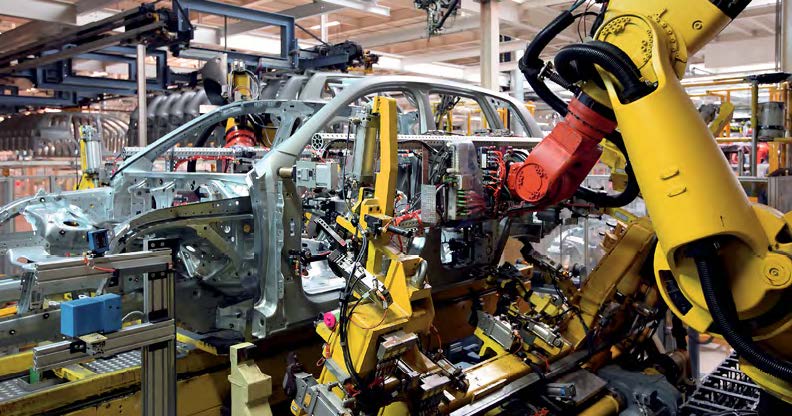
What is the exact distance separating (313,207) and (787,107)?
5.75 metres

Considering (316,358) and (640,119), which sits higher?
(640,119)

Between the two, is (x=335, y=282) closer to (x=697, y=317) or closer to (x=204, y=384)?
(x=204, y=384)

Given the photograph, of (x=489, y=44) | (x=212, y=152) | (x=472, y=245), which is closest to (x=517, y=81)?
(x=489, y=44)

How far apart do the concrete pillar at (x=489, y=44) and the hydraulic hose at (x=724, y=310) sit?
258 inches

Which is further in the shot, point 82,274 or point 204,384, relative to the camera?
point 204,384

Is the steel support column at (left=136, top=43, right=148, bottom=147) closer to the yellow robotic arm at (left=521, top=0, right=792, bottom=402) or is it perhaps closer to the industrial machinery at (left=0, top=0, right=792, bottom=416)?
the industrial machinery at (left=0, top=0, right=792, bottom=416)

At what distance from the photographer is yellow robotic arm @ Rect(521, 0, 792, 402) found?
82.6 inches

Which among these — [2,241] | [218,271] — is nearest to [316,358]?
[218,271]

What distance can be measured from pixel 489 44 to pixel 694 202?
6.72 metres

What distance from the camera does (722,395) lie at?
3881 millimetres

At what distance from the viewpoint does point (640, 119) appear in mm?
2262

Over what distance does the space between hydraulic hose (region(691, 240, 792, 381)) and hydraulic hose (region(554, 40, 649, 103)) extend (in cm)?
63

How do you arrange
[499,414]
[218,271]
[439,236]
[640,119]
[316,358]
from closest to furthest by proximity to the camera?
1. [640,119]
2. [218,271]
3. [499,414]
4. [316,358]
5. [439,236]

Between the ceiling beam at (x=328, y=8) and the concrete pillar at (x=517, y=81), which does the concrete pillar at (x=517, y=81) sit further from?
the ceiling beam at (x=328, y=8)
